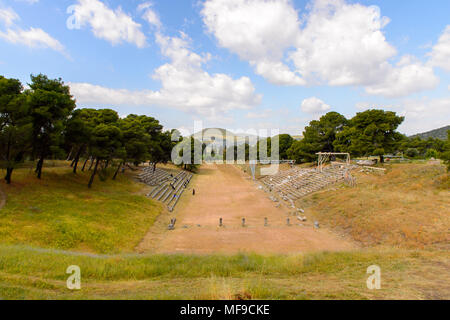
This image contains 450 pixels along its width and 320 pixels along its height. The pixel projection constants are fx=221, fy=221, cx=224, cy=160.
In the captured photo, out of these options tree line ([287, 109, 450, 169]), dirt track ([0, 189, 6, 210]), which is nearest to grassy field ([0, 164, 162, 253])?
dirt track ([0, 189, 6, 210])

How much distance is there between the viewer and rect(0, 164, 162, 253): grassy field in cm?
1247

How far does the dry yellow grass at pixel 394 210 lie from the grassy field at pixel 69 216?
1589 centimetres

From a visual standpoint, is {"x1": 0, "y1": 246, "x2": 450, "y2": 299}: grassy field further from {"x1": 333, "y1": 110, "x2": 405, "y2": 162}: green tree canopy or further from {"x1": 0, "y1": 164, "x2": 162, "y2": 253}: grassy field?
{"x1": 333, "y1": 110, "x2": 405, "y2": 162}: green tree canopy

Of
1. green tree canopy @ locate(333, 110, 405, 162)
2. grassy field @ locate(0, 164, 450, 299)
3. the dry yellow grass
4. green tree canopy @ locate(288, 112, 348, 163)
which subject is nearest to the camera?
grassy field @ locate(0, 164, 450, 299)

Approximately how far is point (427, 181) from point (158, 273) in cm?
2767

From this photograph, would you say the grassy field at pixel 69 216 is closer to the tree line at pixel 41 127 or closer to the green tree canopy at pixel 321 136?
the tree line at pixel 41 127

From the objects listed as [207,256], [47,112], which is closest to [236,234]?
[207,256]

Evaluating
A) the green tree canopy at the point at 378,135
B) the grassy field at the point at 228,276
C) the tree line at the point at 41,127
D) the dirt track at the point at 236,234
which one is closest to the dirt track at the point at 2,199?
the tree line at the point at 41,127

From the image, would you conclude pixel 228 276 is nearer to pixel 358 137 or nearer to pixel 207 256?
pixel 207 256

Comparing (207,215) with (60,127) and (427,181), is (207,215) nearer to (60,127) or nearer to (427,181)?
(60,127)

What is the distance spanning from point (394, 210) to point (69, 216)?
23.4 metres

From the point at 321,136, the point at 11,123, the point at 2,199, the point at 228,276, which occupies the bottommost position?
the point at 228,276

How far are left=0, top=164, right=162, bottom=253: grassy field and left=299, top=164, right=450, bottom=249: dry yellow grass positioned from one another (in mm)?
15888

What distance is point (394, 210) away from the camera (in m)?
16.6
